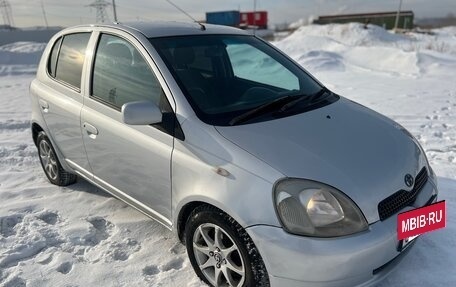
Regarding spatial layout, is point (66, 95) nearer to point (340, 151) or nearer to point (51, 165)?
point (51, 165)

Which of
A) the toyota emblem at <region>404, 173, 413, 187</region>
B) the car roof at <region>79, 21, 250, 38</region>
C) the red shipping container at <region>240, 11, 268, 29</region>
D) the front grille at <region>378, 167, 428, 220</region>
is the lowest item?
the red shipping container at <region>240, 11, 268, 29</region>

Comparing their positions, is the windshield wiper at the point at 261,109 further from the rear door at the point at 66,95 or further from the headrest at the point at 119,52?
the rear door at the point at 66,95

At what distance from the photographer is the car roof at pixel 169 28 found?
2.98m

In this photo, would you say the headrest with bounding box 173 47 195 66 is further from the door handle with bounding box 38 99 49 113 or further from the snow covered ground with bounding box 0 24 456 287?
the door handle with bounding box 38 99 49 113

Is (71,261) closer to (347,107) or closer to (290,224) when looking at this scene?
(290,224)

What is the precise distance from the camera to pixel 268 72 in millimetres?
3416

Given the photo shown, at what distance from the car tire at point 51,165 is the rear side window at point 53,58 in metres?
A: 0.66

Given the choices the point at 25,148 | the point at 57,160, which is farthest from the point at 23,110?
the point at 57,160

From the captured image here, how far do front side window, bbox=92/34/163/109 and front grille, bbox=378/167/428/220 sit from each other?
1.55 m

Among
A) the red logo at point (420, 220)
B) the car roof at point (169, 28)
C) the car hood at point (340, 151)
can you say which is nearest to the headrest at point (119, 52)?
the car roof at point (169, 28)

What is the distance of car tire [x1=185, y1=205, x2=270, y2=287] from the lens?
2.13 meters

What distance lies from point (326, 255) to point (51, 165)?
3200 mm

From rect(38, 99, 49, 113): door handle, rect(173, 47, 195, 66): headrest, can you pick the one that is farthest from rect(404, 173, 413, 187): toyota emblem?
rect(38, 99, 49, 113): door handle

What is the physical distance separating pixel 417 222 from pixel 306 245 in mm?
706
